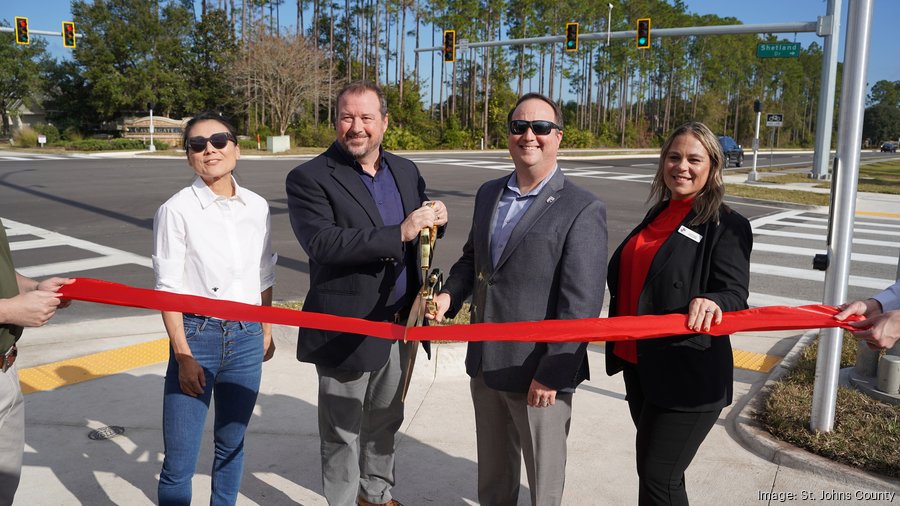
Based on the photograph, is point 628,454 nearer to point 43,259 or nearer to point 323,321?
point 323,321

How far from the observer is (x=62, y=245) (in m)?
10.7

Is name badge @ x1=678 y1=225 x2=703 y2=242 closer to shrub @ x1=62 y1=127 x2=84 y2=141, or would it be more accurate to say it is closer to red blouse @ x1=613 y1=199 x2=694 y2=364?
red blouse @ x1=613 y1=199 x2=694 y2=364

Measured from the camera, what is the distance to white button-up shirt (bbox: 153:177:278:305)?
2.82 m

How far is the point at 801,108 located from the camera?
344 ft

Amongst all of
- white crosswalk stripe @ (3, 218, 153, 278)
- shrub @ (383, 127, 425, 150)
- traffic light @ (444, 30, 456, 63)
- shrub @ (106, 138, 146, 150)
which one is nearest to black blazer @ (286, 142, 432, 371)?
white crosswalk stripe @ (3, 218, 153, 278)

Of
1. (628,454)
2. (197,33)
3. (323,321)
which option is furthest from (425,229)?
(197,33)

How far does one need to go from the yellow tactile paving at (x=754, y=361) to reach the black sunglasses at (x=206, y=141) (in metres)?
4.55

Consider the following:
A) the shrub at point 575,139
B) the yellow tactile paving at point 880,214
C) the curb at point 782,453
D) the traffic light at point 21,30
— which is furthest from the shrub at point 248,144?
the curb at point 782,453

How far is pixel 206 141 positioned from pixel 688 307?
6.99ft

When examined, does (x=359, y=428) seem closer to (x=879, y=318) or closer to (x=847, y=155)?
(x=879, y=318)

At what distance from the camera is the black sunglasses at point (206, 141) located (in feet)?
9.52

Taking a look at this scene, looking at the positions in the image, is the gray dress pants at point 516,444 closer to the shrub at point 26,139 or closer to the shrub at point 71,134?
the shrub at point 26,139

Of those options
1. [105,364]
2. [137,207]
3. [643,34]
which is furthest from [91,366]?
[643,34]

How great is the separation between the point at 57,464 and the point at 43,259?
22.5 feet
